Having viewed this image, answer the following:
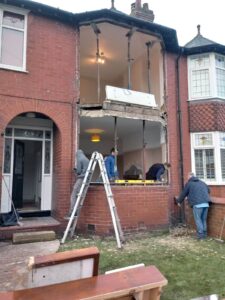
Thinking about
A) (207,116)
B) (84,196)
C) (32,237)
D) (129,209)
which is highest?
(207,116)

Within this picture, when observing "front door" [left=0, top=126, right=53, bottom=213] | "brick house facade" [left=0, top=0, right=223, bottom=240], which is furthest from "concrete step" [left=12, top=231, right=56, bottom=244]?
"front door" [left=0, top=126, right=53, bottom=213]

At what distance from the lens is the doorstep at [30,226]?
7.46 metres

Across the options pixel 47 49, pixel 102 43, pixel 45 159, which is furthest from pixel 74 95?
pixel 102 43

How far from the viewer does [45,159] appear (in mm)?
9430

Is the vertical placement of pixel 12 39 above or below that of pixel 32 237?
above

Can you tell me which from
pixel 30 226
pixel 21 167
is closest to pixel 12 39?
pixel 21 167

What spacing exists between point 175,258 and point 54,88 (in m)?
6.15

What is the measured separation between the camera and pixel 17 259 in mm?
5730

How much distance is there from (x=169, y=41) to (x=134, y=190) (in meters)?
6.21

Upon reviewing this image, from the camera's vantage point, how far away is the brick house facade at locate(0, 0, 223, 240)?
8.25 metres

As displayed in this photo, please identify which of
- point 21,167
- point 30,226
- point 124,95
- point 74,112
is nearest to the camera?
point 30,226

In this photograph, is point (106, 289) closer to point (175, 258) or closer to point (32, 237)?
point (175, 258)

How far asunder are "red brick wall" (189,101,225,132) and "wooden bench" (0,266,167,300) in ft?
30.6

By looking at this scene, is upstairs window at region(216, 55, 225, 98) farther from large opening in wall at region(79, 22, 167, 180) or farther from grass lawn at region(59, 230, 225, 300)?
grass lawn at region(59, 230, 225, 300)
